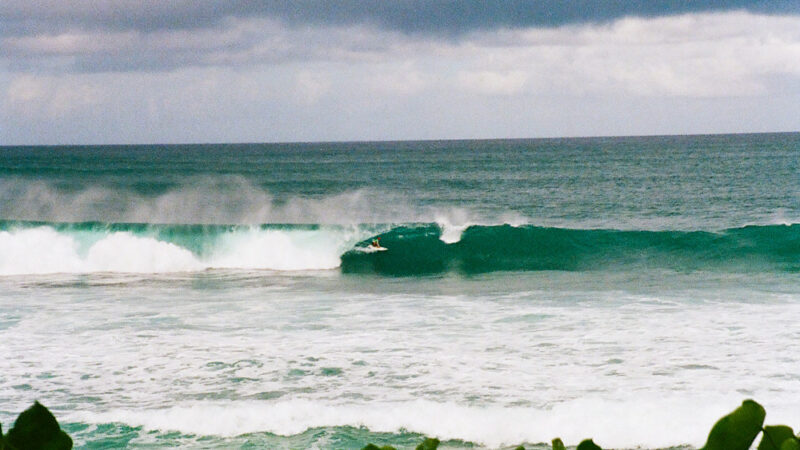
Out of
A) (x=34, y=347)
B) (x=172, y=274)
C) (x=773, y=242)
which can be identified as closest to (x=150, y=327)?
(x=34, y=347)

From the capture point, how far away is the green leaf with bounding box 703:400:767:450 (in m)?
0.78

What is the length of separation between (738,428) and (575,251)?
2127cm

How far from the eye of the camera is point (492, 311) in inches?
523

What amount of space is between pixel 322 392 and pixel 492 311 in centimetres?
501

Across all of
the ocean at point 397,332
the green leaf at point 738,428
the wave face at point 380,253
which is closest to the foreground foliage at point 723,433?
the green leaf at point 738,428

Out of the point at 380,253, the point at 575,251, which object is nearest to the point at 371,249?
the point at 380,253

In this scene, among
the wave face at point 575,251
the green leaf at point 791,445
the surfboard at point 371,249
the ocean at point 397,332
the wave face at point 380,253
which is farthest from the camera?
the surfboard at point 371,249

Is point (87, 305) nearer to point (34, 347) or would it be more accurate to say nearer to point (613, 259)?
point (34, 347)

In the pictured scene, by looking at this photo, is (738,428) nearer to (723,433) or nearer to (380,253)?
(723,433)

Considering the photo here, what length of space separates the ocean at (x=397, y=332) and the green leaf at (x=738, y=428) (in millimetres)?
7088

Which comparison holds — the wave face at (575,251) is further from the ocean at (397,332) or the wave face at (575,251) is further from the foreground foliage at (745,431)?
the foreground foliage at (745,431)

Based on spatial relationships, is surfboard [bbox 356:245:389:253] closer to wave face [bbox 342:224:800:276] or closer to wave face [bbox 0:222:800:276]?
wave face [bbox 0:222:800:276]

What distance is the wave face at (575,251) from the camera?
19578 millimetres

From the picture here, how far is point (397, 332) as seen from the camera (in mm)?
11422
